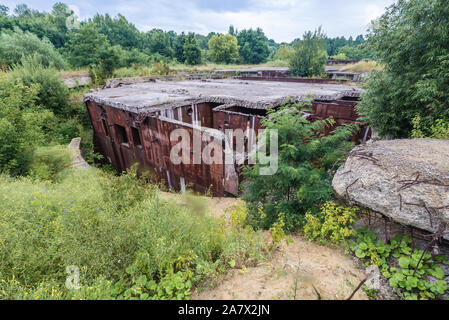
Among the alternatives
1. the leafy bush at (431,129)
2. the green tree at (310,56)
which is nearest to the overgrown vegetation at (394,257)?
the leafy bush at (431,129)

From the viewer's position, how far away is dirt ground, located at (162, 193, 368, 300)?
2.22 m

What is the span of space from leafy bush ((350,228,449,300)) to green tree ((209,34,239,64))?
46.3m

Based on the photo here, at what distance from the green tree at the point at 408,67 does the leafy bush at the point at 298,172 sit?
1.15 metres

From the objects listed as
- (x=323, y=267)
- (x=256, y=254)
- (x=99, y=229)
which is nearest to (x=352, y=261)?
(x=323, y=267)

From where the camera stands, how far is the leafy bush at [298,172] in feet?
11.2

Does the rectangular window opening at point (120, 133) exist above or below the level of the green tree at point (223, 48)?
below

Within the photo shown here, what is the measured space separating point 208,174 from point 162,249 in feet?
10.8

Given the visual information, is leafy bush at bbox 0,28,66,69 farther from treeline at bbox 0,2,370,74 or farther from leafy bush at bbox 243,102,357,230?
leafy bush at bbox 243,102,357,230

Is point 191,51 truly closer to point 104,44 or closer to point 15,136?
point 104,44

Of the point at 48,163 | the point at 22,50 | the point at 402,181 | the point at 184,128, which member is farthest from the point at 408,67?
the point at 22,50

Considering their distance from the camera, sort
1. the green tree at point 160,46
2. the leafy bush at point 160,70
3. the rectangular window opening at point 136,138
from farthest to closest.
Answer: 1. the green tree at point 160,46
2. the leafy bush at point 160,70
3. the rectangular window opening at point 136,138

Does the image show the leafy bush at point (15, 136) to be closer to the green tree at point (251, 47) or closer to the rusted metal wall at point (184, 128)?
the rusted metal wall at point (184, 128)

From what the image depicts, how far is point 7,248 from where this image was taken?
104 inches
